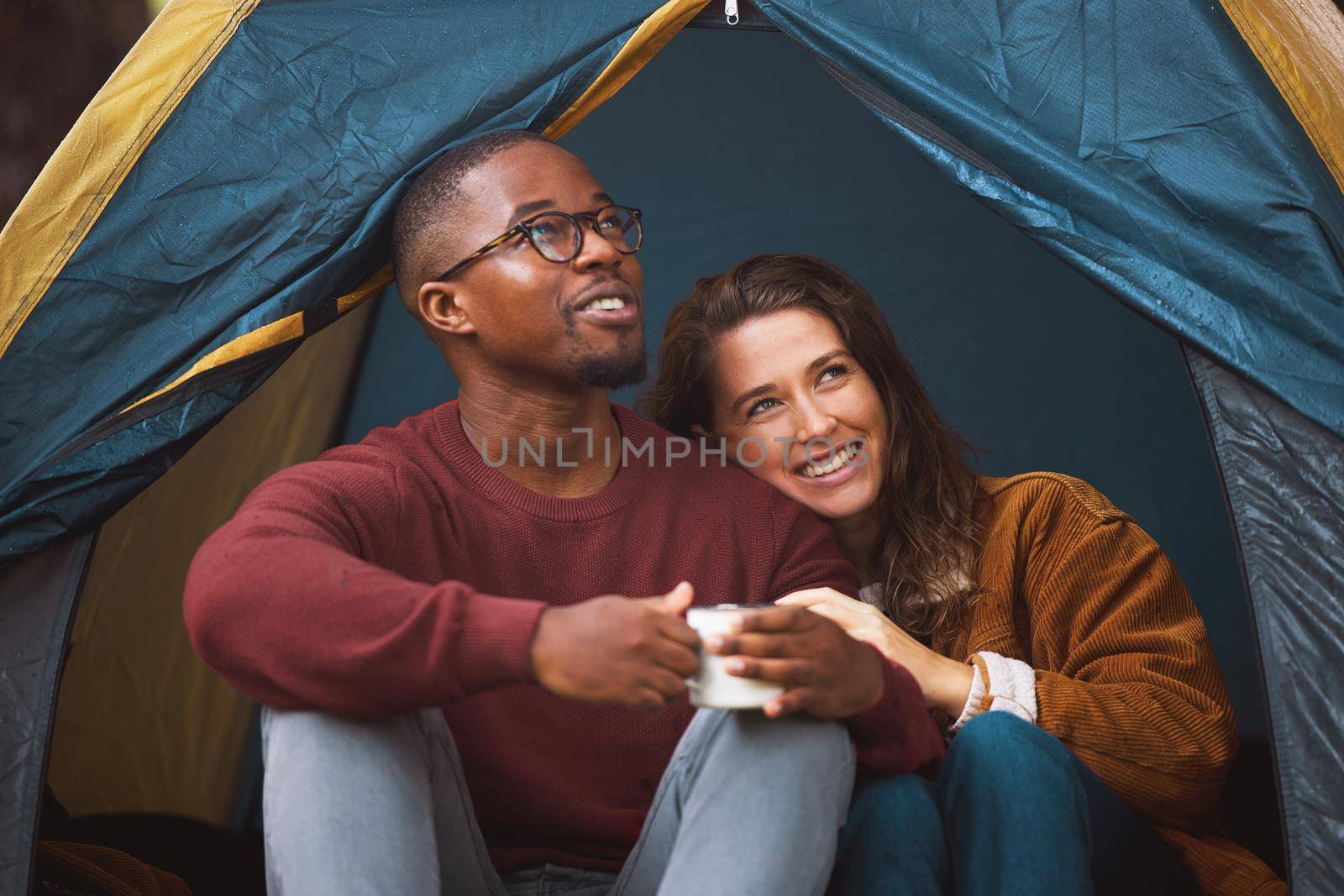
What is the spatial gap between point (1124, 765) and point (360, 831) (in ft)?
2.86

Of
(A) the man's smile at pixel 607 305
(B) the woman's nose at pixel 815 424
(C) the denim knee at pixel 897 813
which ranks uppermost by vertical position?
(A) the man's smile at pixel 607 305

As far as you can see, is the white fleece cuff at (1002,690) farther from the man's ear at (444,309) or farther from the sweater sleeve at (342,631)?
the man's ear at (444,309)

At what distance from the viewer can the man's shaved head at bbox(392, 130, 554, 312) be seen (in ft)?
5.47

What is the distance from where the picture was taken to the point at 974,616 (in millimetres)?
1755

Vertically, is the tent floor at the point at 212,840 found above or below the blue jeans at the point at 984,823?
below

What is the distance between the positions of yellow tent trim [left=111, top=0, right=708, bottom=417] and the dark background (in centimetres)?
88

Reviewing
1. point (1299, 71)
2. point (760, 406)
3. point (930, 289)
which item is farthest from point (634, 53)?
point (930, 289)

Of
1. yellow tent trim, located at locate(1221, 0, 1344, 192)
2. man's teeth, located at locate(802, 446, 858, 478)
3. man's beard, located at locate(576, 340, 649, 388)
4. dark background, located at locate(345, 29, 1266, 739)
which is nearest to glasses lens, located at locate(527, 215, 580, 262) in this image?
man's beard, located at locate(576, 340, 649, 388)

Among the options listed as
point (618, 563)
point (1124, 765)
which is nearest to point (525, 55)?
point (618, 563)

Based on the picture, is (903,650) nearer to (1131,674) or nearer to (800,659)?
(1131,674)

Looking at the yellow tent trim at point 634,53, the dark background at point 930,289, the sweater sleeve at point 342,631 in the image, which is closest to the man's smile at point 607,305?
the yellow tent trim at point 634,53

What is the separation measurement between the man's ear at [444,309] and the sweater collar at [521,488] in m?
0.11

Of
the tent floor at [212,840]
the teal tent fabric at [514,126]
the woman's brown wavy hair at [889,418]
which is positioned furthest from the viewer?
the tent floor at [212,840]

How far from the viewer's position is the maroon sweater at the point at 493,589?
1.15m
